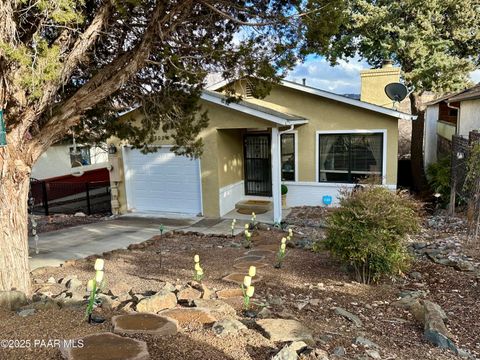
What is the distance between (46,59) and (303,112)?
9354 millimetres

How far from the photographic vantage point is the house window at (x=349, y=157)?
11781 millimetres

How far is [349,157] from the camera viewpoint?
12102mm

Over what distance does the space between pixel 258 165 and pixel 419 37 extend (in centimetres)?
980

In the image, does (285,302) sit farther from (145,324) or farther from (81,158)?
(81,158)

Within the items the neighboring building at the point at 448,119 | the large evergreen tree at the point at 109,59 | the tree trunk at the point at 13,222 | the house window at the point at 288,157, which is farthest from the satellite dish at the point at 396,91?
the tree trunk at the point at 13,222

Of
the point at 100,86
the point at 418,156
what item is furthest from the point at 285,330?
the point at 418,156

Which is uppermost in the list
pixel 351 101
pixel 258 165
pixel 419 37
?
pixel 419 37

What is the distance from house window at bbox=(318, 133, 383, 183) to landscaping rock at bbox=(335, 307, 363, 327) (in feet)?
24.6

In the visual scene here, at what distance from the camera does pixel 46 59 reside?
13.9 feet

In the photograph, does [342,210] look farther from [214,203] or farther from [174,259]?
[214,203]

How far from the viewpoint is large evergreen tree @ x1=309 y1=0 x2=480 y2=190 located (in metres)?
16.9

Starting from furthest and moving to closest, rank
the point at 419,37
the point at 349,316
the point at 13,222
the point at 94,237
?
1. the point at 419,37
2. the point at 94,237
3. the point at 13,222
4. the point at 349,316

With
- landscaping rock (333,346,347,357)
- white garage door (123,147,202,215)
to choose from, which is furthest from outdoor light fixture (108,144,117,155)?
landscaping rock (333,346,347,357)

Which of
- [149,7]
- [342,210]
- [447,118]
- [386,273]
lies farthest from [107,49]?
[447,118]
